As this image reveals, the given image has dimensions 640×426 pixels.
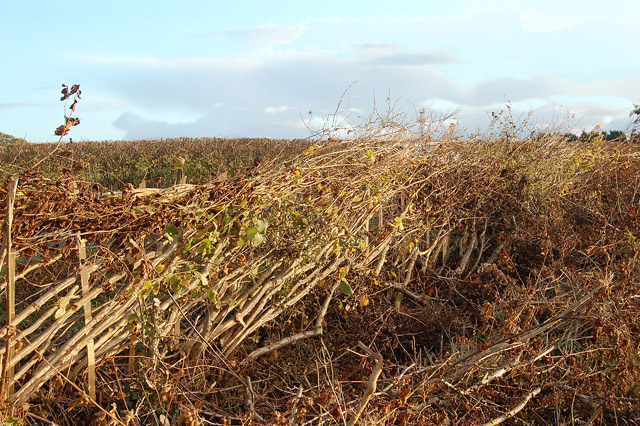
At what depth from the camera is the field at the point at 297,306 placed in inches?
112

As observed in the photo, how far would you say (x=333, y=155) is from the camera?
4383 millimetres

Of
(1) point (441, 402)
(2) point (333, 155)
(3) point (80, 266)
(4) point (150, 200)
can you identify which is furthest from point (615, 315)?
(3) point (80, 266)

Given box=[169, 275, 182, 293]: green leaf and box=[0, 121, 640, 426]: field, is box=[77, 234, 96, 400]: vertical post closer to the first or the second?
box=[0, 121, 640, 426]: field

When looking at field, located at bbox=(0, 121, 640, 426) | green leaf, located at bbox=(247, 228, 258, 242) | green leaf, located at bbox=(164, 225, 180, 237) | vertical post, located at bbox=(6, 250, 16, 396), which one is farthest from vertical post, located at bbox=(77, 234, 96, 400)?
green leaf, located at bbox=(247, 228, 258, 242)

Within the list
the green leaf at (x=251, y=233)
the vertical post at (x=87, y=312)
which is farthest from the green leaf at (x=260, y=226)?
the vertical post at (x=87, y=312)

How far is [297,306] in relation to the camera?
4426mm

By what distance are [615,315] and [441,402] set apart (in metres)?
1.59

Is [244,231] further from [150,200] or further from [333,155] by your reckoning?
[333,155]

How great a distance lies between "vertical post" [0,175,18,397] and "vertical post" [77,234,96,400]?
32 cm

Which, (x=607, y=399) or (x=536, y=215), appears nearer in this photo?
(x=607, y=399)

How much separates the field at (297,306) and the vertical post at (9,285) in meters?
0.01

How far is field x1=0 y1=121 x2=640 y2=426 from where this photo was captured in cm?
283

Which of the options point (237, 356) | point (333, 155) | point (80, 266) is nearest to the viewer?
point (80, 266)

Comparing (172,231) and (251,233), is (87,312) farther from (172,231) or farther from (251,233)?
(251,233)
